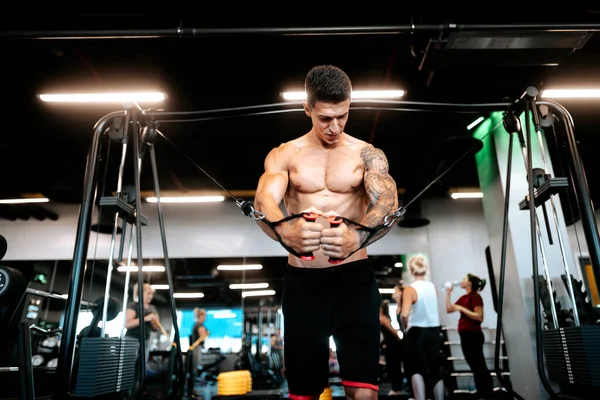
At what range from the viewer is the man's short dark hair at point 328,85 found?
1.74 meters

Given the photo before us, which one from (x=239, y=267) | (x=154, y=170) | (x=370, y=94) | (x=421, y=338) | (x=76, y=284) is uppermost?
(x=370, y=94)

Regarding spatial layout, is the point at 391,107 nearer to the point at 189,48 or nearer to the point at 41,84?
the point at 189,48

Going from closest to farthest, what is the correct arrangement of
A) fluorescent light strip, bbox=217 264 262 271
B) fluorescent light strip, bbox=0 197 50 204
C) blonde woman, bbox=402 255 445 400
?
blonde woman, bbox=402 255 445 400 < fluorescent light strip, bbox=0 197 50 204 < fluorescent light strip, bbox=217 264 262 271

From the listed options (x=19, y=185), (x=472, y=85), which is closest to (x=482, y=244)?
(x=472, y=85)

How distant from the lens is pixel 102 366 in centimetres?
211

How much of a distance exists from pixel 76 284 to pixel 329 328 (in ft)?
4.54

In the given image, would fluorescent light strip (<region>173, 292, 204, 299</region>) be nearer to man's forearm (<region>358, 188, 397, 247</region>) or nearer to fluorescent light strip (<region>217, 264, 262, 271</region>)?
fluorescent light strip (<region>217, 264, 262, 271</region>)

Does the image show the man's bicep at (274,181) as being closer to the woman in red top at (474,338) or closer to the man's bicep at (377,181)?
the man's bicep at (377,181)

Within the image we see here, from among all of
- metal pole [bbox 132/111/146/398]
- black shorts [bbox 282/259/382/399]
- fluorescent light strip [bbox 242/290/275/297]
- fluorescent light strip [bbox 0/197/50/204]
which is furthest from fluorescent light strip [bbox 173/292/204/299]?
black shorts [bbox 282/259/382/399]

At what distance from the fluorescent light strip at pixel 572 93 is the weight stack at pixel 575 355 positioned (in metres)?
3.62

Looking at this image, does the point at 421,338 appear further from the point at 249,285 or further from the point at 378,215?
the point at 249,285

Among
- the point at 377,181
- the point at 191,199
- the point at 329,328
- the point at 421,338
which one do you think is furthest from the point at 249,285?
the point at 377,181

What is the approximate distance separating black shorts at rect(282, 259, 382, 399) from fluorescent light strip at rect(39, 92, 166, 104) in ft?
12.6

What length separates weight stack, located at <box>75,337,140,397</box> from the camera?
2.04m
